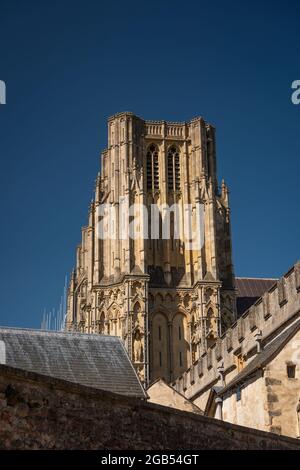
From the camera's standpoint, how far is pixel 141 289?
2232 inches

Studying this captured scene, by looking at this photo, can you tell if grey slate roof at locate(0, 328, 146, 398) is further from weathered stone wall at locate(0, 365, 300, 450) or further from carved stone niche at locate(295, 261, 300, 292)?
weathered stone wall at locate(0, 365, 300, 450)

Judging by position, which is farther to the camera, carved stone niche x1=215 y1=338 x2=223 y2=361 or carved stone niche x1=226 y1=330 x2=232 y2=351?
carved stone niche x1=215 y1=338 x2=223 y2=361

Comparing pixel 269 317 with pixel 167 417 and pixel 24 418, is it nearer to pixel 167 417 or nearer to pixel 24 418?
pixel 167 417

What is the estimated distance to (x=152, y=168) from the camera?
64.4 meters

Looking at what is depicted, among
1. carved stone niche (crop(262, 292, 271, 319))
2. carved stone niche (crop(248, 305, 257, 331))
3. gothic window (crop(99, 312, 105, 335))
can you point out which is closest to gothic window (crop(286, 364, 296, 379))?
carved stone niche (crop(262, 292, 271, 319))

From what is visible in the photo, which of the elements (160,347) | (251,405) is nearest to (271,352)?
(251,405)

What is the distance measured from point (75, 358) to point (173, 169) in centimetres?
3898

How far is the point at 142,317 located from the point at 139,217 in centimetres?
801

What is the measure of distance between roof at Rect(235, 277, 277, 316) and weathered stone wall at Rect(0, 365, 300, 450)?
48.0 metres

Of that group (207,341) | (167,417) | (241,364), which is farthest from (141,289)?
(167,417)

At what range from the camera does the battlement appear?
28875 mm

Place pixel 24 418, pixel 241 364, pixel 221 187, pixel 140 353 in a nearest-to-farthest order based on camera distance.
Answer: pixel 24 418, pixel 241 364, pixel 140 353, pixel 221 187

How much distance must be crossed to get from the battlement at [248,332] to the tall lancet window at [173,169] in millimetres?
23025

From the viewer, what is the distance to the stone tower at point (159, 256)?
56.7m
